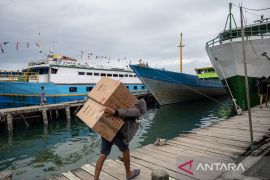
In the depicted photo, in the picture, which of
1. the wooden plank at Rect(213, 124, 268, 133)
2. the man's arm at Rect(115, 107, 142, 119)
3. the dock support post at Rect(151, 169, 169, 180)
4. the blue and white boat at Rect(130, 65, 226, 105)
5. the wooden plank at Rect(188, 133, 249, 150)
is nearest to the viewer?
the dock support post at Rect(151, 169, 169, 180)

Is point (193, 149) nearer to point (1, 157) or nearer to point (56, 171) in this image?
point (56, 171)

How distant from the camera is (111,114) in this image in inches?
142

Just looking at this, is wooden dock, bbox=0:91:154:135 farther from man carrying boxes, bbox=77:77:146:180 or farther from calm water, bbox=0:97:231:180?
man carrying boxes, bbox=77:77:146:180

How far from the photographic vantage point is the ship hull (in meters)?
14.4

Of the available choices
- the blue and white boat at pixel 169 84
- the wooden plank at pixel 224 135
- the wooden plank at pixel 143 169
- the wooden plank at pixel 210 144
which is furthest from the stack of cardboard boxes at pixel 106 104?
the blue and white boat at pixel 169 84

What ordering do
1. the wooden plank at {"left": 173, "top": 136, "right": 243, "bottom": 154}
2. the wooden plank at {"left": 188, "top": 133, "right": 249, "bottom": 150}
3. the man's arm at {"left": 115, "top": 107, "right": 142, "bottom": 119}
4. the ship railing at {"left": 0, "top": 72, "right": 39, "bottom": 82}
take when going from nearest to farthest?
1. the man's arm at {"left": 115, "top": 107, "right": 142, "bottom": 119}
2. the wooden plank at {"left": 173, "top": 136, "right": 243, "bottom": 154}
3. the wooden plank at {"left": 188, "top": 133, "right": 249, "bottom": 150}
4. the ship railing at {"left": 0, "top": 72, "right": 39, "bottom": 82}

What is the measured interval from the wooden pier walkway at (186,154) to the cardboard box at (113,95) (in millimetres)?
1670

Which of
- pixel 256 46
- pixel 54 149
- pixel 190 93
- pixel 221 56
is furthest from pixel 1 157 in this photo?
pixel 190 93

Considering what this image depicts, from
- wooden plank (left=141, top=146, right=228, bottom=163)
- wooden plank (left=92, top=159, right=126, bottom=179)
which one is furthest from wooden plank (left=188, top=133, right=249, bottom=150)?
wooden plank (left=92, top=159, right=126, bottom=179)

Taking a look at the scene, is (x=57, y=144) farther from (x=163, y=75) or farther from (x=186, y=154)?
(x=163, y=75)

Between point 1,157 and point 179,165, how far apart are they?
29.2 ft

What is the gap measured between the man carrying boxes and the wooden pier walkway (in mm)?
926

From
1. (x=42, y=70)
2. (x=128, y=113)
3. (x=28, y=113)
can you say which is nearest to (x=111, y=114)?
(x=128, y=113)

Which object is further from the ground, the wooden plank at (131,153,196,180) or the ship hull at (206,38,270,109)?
the ship hull at (206,38,270,109)
